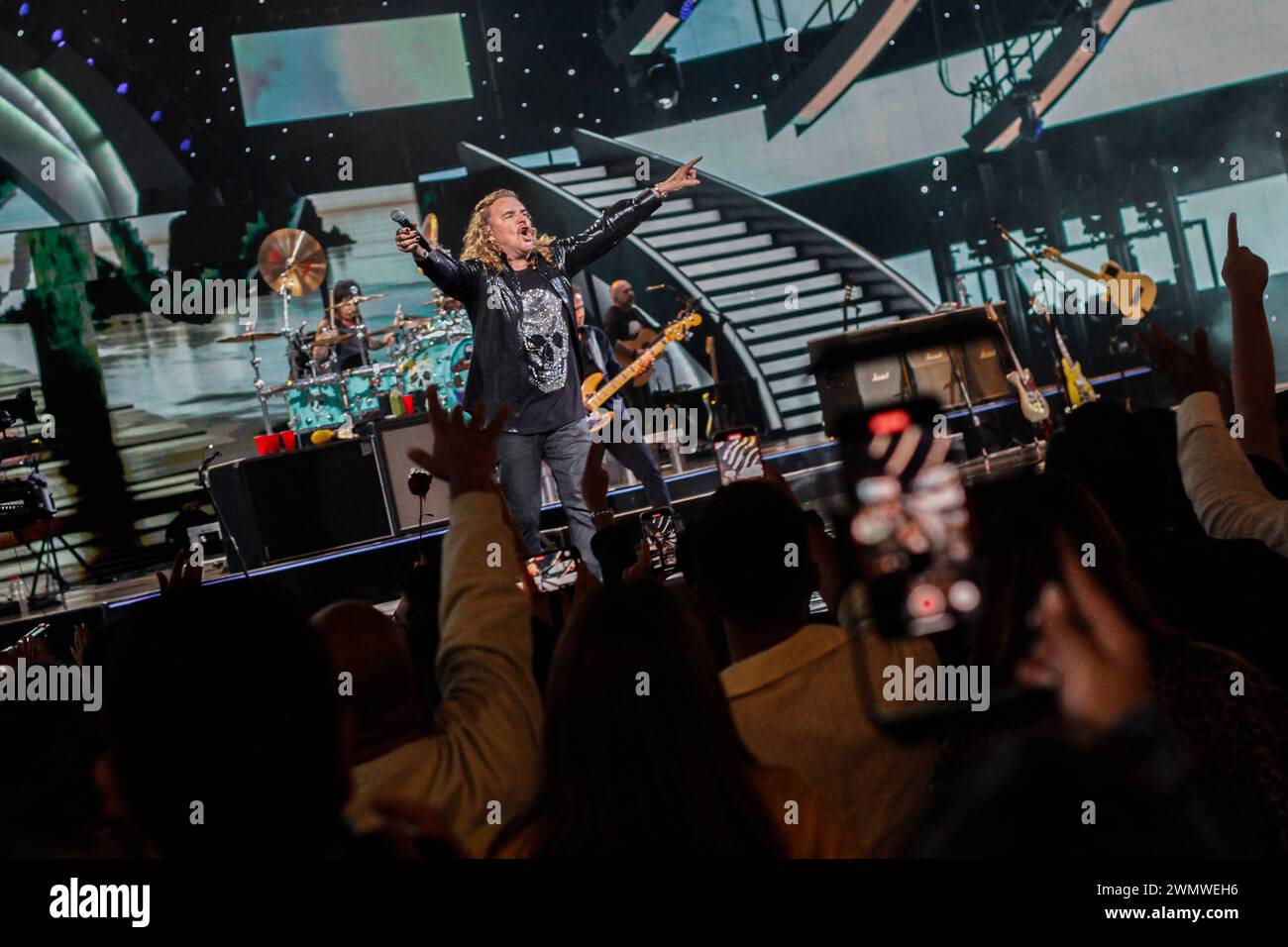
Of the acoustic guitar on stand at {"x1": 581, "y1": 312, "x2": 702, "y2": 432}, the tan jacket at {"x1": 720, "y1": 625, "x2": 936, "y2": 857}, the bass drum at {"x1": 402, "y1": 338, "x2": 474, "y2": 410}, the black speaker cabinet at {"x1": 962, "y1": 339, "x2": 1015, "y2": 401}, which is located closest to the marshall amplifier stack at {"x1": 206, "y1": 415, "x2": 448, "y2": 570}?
the acoustic guitar on stand at {"x1": 581, "y1": 312, "x2": 702, "y2": 432}

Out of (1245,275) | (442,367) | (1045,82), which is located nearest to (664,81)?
(442,367)

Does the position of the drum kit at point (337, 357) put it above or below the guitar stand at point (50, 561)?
above

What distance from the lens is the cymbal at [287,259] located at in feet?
26.4

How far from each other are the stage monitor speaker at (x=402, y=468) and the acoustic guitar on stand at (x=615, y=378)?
97 cm

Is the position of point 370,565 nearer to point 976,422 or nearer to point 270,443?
point 270,443

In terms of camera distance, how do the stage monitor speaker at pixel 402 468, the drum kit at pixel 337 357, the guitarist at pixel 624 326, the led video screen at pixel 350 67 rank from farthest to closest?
the led video screen at pixel 350 67 < the guitarist at pixel 624 326 < the drum kit at pixel 337 357 < the stage monitor speaker at pixel 402 468

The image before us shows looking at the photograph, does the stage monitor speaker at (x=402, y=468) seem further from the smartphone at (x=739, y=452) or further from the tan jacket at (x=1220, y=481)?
the tan jacket at (x=1220, y=481)

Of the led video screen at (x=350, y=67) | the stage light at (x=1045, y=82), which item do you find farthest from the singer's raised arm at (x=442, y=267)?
the stage light at (x=1045, y=82)

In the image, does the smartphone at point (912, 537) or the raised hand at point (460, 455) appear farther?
the raised hand at point (460, 455)

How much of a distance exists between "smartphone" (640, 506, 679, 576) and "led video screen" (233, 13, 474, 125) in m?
5.78

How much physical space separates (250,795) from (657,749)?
0.35 meters

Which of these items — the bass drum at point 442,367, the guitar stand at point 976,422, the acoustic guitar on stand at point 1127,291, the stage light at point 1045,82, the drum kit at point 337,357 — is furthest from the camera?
the stage light at point 1045,82
